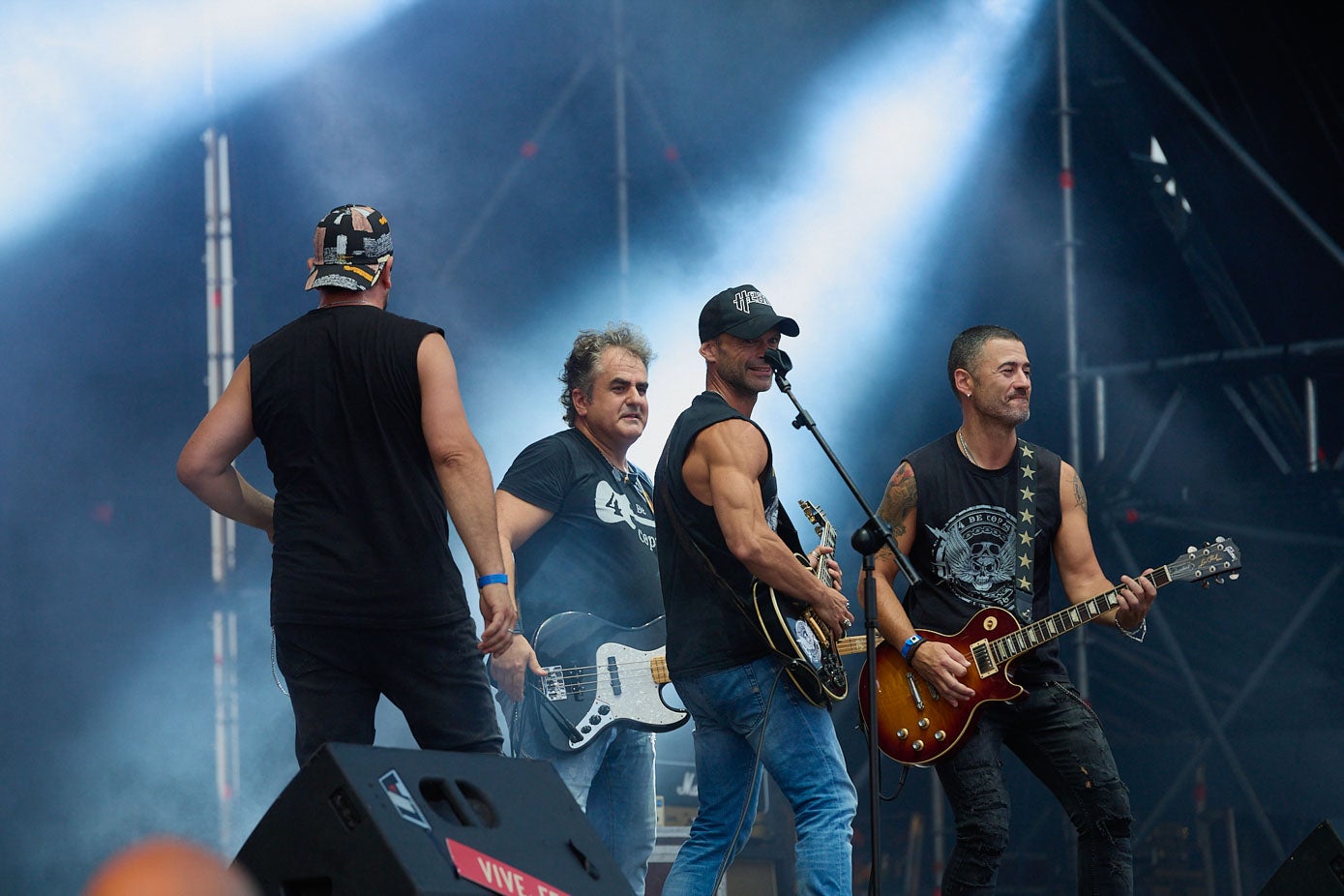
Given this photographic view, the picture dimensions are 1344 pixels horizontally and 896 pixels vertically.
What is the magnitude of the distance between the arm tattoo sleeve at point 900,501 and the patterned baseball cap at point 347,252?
5.59 ft

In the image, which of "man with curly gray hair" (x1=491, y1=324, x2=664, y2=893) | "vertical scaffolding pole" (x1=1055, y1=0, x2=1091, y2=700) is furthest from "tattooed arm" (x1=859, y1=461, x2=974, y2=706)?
"vertical scaffolding pole" (x1=1055, y1=0, x2=1091, y2=700)

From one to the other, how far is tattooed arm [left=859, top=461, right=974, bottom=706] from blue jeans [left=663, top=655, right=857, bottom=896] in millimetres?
381

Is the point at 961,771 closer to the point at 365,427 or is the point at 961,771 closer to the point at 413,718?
the point at 413,718

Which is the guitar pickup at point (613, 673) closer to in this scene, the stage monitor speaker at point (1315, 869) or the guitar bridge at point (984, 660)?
the guitar bridge at point (984, 660)

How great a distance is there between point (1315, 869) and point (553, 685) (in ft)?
7.17

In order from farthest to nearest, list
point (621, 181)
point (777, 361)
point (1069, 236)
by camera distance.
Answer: point (621, 181)
point (1069, 236)
point (777, 361)

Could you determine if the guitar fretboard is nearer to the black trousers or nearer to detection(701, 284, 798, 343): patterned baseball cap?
detection(701, 284, 798, 343): patterned baseball cap

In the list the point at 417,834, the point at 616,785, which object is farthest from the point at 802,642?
the point at 417,834

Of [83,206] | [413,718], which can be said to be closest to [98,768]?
[83,206]

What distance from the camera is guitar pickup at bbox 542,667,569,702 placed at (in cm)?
439

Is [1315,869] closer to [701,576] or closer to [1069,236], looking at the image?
[701,576]

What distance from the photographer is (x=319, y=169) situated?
6.73 m

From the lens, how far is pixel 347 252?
340 cm

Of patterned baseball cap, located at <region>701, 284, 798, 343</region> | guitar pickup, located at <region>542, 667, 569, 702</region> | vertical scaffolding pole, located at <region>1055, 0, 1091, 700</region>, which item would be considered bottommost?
guitar pickup, located at <region>542, 667, 569, 702</region>
